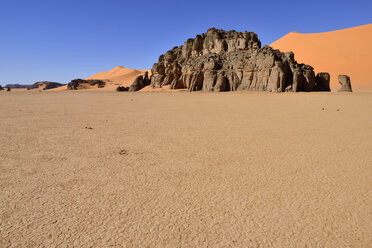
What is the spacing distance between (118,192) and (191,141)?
2.45 m

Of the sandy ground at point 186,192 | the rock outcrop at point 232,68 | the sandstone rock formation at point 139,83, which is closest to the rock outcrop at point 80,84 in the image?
the sandstone rock formation at point 139,83

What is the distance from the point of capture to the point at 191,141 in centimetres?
482

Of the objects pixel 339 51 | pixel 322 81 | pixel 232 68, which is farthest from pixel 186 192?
pixel 339 51

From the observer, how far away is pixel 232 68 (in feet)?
88.5

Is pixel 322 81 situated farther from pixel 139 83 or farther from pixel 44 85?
pixel 44 85

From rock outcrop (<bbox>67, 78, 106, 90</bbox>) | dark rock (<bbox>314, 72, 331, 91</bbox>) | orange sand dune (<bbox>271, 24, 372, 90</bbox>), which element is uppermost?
orange sand dune (<bbox>271, 24, 372, 90</bbox>)

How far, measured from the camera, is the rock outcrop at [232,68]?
23219mm

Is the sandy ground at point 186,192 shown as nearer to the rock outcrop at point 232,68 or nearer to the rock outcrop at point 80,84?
the rock outcrop at point 232,68

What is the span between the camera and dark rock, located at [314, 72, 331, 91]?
25.2m

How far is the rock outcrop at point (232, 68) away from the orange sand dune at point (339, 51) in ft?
65.9

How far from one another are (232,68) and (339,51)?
4254cm

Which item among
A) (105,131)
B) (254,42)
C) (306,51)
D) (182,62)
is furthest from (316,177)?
(306,51)

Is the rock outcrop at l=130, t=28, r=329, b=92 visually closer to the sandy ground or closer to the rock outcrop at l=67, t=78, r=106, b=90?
the rock outcrop at l=67, t=78, r=106, b=90

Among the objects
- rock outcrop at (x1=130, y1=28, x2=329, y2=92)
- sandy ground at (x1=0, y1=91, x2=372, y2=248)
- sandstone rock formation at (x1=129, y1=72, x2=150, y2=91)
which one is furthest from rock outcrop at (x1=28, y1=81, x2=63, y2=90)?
sandy ground at (x1=0, y1=91, x2=372, y2=248)
